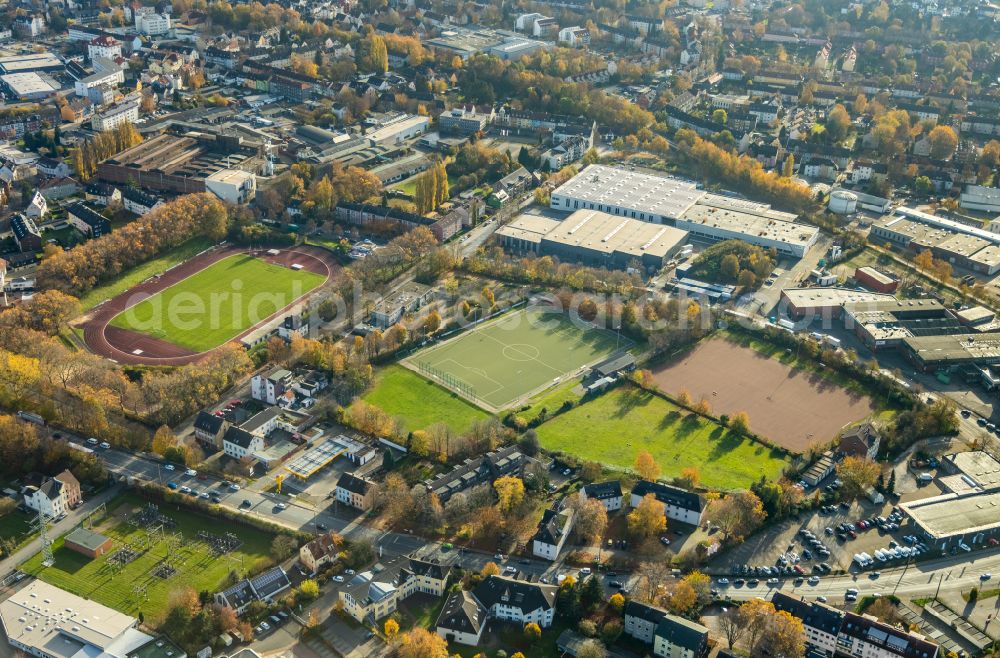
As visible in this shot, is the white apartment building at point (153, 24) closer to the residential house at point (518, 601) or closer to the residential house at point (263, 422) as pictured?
the residential house at point (263, 422)

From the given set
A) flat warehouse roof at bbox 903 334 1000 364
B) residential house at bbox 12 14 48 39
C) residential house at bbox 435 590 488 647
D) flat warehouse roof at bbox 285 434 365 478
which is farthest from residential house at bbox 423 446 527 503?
residential house at bbox 12 14 48 39

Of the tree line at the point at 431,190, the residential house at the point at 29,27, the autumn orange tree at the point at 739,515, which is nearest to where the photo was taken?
the autumn orange tree at the point at 739,515

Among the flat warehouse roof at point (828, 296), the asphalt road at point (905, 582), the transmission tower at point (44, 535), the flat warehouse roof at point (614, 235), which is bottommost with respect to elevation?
the transmission tower at point (44, 535)

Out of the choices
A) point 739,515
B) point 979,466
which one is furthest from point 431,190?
point 979,466

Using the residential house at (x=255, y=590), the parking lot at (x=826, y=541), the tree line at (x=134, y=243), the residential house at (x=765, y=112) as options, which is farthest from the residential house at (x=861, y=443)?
the residential house at (x=765, y=112)

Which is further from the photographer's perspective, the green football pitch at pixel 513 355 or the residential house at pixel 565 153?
the residential house at pixel 565 153

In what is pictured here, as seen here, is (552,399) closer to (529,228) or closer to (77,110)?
(529,228)

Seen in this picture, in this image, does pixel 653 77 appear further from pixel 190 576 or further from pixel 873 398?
pixel 190 576

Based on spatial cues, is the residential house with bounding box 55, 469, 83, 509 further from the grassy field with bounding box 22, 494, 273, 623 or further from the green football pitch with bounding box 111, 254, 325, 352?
the green football pitch with bounding box 111, 254, 325, 352
